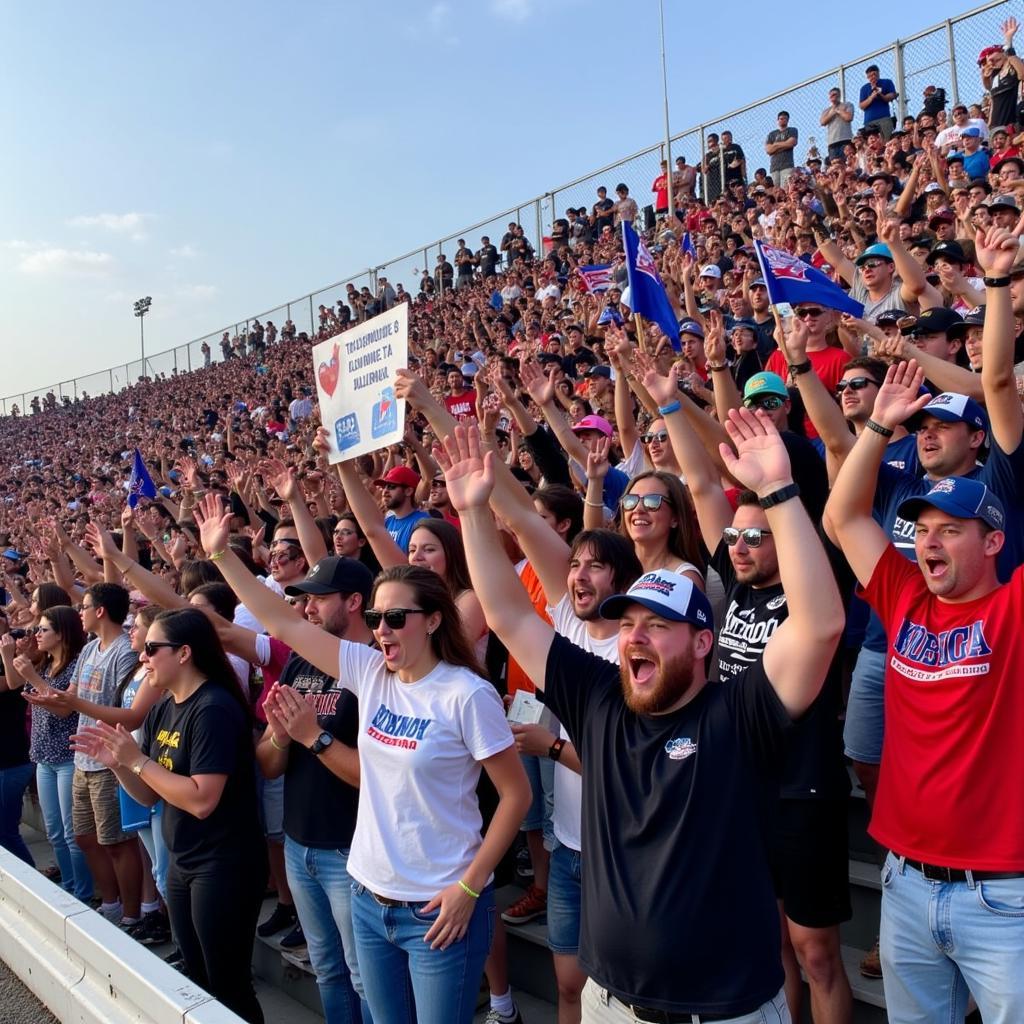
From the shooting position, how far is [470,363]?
14531mm

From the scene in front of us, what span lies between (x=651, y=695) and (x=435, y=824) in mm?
1014

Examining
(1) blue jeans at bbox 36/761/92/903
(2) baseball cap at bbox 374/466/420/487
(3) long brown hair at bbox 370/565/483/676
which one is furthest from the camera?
(2) baseball cap at bbox 374/466/420/487

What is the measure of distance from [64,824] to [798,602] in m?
5.33

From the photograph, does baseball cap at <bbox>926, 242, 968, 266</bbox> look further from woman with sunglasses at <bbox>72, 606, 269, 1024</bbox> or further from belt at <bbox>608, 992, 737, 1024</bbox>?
belt at <bbox>608, 992, 737, 1024</bbox>

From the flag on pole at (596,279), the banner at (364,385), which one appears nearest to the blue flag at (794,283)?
the banner at (364,385)

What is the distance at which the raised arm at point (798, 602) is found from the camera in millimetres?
2227

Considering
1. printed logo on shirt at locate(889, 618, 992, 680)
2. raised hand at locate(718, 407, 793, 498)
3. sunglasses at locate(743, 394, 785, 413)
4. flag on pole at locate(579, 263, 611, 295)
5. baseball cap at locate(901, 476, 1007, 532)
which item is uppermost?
flag on pole at locate(579, 263, 611, 295)

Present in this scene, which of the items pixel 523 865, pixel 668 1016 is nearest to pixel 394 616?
pixel 668 1016

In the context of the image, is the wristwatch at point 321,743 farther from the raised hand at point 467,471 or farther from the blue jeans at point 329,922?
the raised hand at point 467,471

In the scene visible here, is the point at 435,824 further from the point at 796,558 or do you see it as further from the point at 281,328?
the point at 281,328

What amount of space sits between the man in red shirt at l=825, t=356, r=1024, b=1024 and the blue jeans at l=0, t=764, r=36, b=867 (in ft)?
18.9

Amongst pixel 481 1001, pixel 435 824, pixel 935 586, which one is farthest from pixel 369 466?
pixel 935 586

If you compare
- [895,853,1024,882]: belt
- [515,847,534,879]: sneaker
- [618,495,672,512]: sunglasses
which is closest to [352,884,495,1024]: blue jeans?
[895,853,1024,882]: belt

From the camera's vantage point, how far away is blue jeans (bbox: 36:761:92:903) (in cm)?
591
